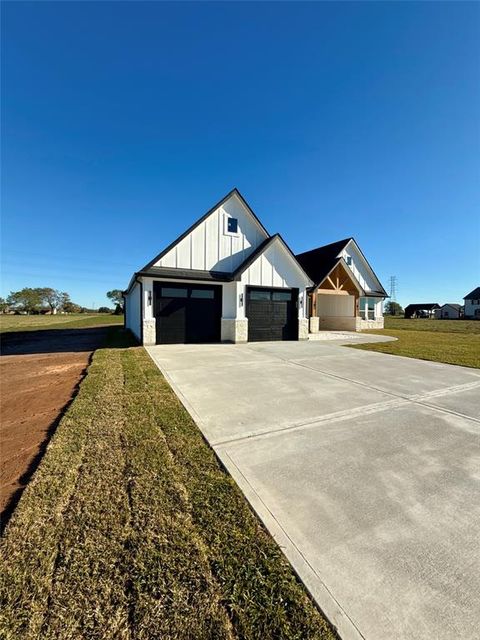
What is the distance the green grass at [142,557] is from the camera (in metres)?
1.55

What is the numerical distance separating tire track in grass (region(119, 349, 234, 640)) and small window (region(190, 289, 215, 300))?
1058 centimetres

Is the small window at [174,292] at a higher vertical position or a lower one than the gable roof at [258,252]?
lower

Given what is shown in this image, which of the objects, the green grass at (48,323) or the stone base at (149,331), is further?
the green grass at (48,323)

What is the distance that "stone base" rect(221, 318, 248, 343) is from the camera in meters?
13.8

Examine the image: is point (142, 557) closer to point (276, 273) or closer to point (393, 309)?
point (276, 273)

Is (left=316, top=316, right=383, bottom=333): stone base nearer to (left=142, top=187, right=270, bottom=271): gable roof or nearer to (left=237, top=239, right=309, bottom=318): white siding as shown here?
(left=237, top=239, right=309, bottom=318): white siding

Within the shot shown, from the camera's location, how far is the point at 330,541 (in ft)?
7.18

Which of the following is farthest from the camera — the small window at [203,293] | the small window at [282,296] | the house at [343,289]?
the house at [343,289]

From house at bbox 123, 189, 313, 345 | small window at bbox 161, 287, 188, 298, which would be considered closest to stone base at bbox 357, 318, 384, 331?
house at bbox 123, 189, 313, 345

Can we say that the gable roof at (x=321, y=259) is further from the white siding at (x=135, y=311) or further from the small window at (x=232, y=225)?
the white siding at (x=135, y=311)

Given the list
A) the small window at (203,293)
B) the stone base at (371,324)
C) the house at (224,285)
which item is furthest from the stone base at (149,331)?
the stone base at (371,324)

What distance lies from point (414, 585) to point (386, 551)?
0.92 feet

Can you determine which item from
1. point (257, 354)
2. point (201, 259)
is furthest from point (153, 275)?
point (257, 354)

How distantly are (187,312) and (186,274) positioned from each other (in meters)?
1.88
